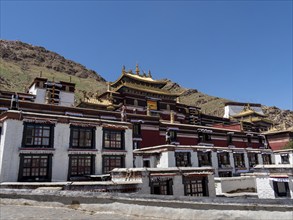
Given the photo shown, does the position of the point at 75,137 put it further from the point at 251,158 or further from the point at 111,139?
the point at 251,158

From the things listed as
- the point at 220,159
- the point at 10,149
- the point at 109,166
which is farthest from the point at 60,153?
the point at 220,159

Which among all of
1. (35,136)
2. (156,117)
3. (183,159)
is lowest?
(183,159)

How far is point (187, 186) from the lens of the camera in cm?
2164

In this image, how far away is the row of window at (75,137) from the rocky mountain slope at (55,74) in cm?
6985

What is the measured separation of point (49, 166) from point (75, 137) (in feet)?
11.0

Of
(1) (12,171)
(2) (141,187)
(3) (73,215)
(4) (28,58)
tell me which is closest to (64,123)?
(1) (12,171)

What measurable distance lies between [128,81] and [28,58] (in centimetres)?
10396

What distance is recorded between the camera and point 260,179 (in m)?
23.9

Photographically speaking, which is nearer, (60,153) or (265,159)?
(60,153)

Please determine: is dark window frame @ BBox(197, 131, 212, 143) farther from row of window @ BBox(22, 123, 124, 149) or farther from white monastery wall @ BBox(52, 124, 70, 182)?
white monastery wall @ BBox(52, 124, 70, 182)

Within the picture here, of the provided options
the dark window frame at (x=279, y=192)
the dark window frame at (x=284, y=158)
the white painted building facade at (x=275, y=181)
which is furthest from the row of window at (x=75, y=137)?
the dark window frame at (x=284, y=158)

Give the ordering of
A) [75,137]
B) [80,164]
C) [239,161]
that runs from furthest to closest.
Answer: [239,161] < [75,137] < [80,164]

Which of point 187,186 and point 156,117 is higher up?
point 156,117

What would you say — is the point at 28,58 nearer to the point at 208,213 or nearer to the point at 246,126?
the point at 246,126
